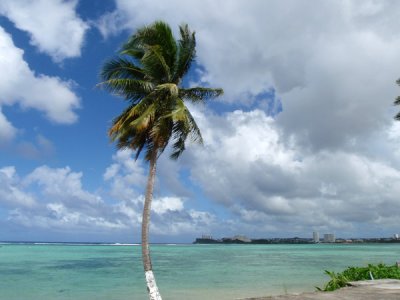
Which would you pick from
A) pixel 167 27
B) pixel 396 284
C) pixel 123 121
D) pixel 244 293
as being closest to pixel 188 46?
pixel 167 27

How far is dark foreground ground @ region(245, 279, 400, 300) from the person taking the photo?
1289 cm

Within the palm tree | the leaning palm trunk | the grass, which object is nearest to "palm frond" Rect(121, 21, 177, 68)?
the palm tree

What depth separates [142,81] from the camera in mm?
14617

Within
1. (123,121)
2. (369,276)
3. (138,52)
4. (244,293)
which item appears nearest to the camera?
(123,121)

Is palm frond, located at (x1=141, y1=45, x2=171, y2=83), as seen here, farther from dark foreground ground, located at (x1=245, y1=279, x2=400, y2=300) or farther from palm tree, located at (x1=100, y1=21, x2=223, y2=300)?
dark foreground ground, located at (x1=245, y1=279, x2=400, y2=300)

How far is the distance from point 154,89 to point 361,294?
10.3 meters

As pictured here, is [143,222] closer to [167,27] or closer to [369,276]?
[167,27]

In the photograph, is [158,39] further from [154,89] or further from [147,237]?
[147,237]

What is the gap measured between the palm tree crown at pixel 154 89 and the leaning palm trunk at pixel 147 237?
76 cm

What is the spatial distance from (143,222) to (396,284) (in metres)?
10.4

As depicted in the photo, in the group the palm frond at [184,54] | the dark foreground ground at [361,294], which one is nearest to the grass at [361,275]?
the dark foreground ground at [361,294]

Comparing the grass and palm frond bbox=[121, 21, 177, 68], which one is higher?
palm frond bbox=[121, 21, 177, 68]

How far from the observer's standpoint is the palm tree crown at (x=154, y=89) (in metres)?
14.2

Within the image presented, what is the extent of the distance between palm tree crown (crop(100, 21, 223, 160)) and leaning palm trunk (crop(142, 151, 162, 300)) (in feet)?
2.50
